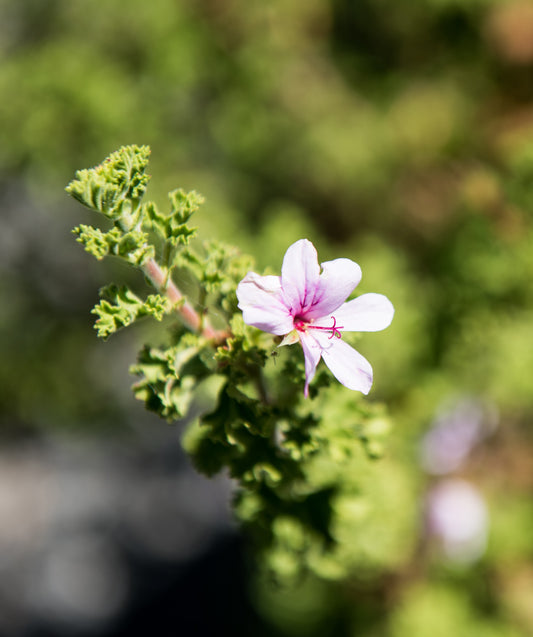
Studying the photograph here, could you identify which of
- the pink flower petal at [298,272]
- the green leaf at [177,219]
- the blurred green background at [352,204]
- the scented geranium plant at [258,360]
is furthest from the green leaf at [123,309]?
the blurred green background at [352,204]

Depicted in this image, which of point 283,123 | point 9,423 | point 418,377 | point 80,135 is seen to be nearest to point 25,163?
point 80,135

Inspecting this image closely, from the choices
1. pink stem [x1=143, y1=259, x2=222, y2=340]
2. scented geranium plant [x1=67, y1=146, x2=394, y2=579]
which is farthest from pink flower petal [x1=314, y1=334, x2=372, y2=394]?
pink stem [x1=143, y1=259, x2=222, y2=340]

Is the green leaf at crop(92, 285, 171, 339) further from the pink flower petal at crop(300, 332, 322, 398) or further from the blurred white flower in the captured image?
the blurred white flower

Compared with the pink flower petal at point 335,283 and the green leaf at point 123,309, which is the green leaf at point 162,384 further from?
the pink flower petal at point 335,283

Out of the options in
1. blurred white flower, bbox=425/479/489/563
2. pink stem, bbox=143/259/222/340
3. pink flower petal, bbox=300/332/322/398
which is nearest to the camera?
pink flower petal, bbox=300/332/322/398

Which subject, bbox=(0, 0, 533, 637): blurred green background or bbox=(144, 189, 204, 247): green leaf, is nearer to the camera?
bbox=(144, 189, 204, 247): green leaf

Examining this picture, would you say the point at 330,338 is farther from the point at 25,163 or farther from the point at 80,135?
the point at 25,163

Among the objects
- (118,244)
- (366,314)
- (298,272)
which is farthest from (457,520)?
(118,244)

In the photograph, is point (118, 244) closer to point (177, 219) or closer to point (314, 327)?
point (177, 219)

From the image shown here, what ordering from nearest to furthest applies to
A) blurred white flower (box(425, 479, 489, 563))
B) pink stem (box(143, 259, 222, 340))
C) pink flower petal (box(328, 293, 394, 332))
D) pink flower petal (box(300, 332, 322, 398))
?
1. pink flower petal (box(300, 332, 322, 398))
2. pink flower petal (box(328, 293, 394, 332))
3. pink stem (box(143, 259, 222, 340))
4. blurred white flower (box(425, 479, 489, 563))
